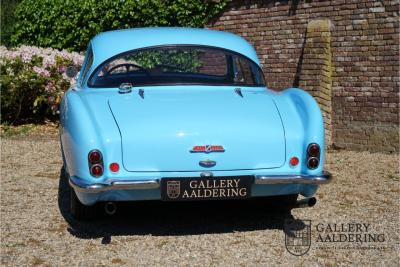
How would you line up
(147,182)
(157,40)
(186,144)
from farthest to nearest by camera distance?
(157,40) → (186,144) → (147,182)

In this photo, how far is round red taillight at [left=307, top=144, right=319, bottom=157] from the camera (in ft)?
15.2

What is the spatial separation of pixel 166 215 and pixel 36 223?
1040 millimetres

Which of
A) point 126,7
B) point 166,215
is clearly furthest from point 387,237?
point 126,7

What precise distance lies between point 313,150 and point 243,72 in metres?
1.30

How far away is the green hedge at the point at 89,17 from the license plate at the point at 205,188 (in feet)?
21.5

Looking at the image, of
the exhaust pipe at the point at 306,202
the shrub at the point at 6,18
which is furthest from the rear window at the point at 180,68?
the shrub at the point at 6,18

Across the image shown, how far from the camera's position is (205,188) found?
4418 mm

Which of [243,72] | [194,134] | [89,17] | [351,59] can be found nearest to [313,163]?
[194,134]

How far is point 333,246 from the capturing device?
457 centimetres

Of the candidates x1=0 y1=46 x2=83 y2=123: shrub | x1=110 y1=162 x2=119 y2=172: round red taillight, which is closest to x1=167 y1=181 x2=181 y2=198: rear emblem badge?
x1=110 y1=162 x2=119 y2=172: round red taillight

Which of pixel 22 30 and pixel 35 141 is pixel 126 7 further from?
pixel 35 141

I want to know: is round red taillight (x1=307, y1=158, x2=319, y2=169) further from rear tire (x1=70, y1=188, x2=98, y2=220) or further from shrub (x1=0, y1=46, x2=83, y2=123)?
shrub (x1=0, y1=46, x2=83, y2=123)

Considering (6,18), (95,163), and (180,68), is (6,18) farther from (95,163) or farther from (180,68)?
(95,163)

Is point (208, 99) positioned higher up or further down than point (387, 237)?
higher up
